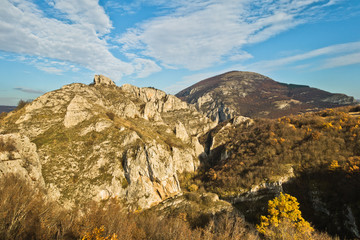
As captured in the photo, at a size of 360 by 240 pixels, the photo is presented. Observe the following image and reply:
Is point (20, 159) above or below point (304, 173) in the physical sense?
above

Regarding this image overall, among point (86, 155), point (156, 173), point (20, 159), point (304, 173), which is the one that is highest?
point (20, 159)

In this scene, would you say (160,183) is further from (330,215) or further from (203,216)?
(330,215)

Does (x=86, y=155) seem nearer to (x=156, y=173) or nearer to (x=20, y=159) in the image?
(x=20, y=159)

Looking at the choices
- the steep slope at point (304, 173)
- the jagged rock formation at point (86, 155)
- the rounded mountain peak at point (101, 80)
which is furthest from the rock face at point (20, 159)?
the rounded mountain peak at point (101, 80)

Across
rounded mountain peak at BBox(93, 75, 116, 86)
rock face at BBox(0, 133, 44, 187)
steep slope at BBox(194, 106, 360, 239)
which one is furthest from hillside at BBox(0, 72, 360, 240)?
rounded mountain peak at BBox(93, 75, 116, 86)

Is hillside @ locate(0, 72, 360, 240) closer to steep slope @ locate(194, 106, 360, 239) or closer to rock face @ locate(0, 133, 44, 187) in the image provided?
rock face @ locate(0, 133, 44, 187)

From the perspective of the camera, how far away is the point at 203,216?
4681 centimetres

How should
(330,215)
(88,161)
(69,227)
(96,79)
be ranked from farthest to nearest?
(96,79) → (88,161) → (330,215) → (69,227)

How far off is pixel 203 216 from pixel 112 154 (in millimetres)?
41125

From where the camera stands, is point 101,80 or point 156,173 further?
point 101,80

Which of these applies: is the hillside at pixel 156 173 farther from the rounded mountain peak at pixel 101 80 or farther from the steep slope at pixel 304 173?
the rounded mountain peak at pixel 101 80

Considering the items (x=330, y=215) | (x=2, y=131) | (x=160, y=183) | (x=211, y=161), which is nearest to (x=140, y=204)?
(x=160, y=183)

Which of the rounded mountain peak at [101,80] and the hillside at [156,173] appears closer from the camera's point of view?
the hillside at [156,173]

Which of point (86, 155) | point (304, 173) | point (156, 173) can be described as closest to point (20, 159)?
point (86, 155)
